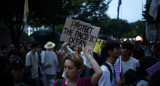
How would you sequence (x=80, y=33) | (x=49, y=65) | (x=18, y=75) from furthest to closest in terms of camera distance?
(x=49, y=65)
(x=80, y=33)
(x=18, y=75)

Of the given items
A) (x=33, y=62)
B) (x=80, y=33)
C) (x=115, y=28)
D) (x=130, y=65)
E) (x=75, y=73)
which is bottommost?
(x=115, y=28)

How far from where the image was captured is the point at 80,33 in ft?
13.9

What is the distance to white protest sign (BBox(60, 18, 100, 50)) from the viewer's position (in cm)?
411

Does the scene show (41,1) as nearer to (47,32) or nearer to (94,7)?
(47,32)

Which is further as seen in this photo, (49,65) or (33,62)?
(49,65)

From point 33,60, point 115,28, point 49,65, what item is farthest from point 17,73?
point 115,28

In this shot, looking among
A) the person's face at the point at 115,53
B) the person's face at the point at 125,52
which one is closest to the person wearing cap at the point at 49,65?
the person's face at the point at 125,52

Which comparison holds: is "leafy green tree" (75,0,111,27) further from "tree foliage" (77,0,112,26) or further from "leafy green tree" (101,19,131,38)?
"leafy green tree" (101,19,131,38)

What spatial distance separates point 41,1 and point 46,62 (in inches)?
459

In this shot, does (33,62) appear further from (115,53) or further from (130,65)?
(115,53)

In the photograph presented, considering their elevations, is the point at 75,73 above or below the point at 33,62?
above

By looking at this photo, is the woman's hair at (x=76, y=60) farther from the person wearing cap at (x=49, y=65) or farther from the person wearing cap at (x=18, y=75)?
the person wearing cap at (x=49, y=65)

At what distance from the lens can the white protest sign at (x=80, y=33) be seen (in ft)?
13.5

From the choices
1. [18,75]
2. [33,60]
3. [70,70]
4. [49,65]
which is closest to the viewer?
[70,70]
